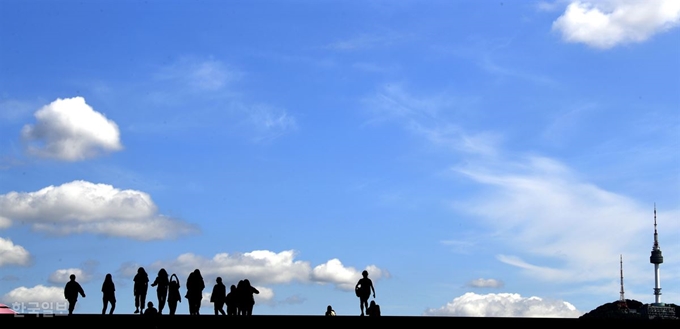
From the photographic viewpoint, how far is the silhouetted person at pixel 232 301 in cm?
3138

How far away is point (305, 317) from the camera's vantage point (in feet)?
94.6

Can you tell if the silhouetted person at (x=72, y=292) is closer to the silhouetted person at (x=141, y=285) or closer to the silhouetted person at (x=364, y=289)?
the silhouetted person at (x=141, y=285)

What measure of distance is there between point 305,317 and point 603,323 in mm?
8147

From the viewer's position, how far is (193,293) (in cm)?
3125

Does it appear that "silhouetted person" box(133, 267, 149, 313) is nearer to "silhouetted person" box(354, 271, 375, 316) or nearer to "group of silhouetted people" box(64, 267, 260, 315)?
"group of silhouetted people" box(64, 267, 260, 315)

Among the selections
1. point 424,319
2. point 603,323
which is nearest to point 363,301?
point 424,319

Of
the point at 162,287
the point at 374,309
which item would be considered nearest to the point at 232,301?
the point at 162,287

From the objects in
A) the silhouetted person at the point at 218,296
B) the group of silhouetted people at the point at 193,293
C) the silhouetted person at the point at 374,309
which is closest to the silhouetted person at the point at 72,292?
the group of silhouetted people at the point at 193,293

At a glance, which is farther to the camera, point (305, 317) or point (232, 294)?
point (232, 294)

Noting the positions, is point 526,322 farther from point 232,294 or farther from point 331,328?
point 232,294

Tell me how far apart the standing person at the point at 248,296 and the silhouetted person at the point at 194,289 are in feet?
4.09

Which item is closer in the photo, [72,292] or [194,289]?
[72,292]

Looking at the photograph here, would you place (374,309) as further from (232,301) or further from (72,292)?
(72,292)

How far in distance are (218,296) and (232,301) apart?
0.48 metres
